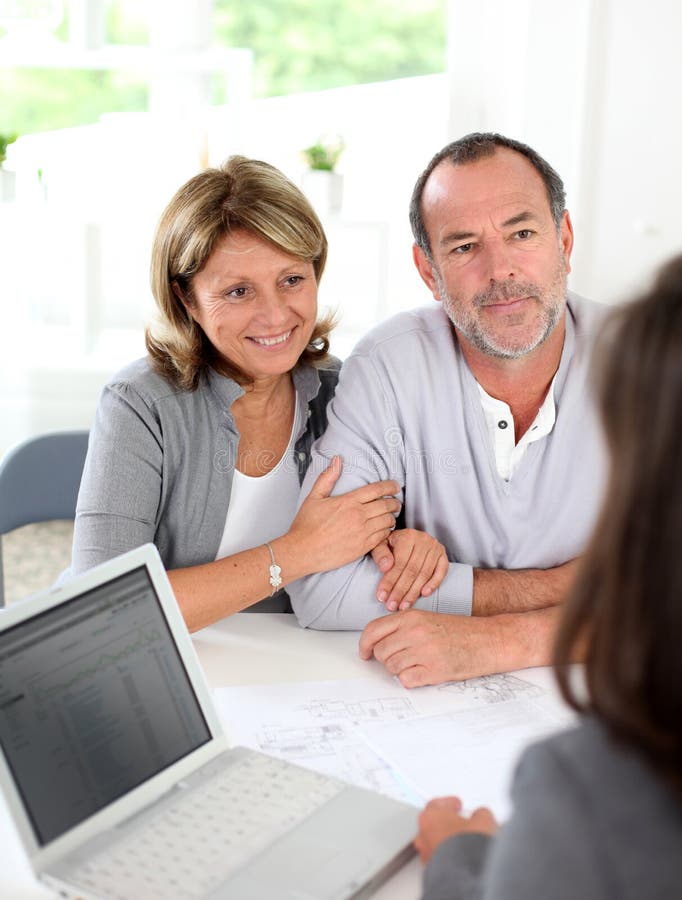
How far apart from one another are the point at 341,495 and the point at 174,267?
50 centimetres

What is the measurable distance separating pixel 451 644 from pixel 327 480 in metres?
0.39

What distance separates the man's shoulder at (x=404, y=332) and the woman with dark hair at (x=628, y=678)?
1195 millimetres

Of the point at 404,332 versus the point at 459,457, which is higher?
the point at 404,332

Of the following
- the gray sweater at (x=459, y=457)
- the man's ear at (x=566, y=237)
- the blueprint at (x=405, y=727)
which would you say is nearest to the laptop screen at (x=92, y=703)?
the blueprint at (x=405, y=727)

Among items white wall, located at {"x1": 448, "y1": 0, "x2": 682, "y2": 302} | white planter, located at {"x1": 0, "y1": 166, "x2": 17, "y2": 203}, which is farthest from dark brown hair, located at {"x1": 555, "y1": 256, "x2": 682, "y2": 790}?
white planter, located at {"x1": 0, "y1": 166, "x2": 17, "y2": 203}

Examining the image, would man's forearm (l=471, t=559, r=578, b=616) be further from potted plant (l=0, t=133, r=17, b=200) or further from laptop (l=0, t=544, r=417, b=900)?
potted plant (l=0, t=133, r=17, b=200)

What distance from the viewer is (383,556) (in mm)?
1721

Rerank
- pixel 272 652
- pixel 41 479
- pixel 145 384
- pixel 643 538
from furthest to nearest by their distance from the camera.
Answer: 1. pixel 41 479
2. pixel 145 384
3. pixel 272 652
4. pixel 643 538

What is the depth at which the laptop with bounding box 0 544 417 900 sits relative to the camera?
3.23 ft

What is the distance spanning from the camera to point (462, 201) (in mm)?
1868

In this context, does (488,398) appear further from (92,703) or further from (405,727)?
(92,703)

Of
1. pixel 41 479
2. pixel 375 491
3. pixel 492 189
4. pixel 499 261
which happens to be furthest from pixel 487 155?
pixel 41 479

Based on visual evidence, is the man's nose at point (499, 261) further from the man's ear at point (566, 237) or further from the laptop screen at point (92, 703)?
the laptop screen at point (92, 703)

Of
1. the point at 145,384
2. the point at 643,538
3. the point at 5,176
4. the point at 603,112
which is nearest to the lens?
the point at 643,538
